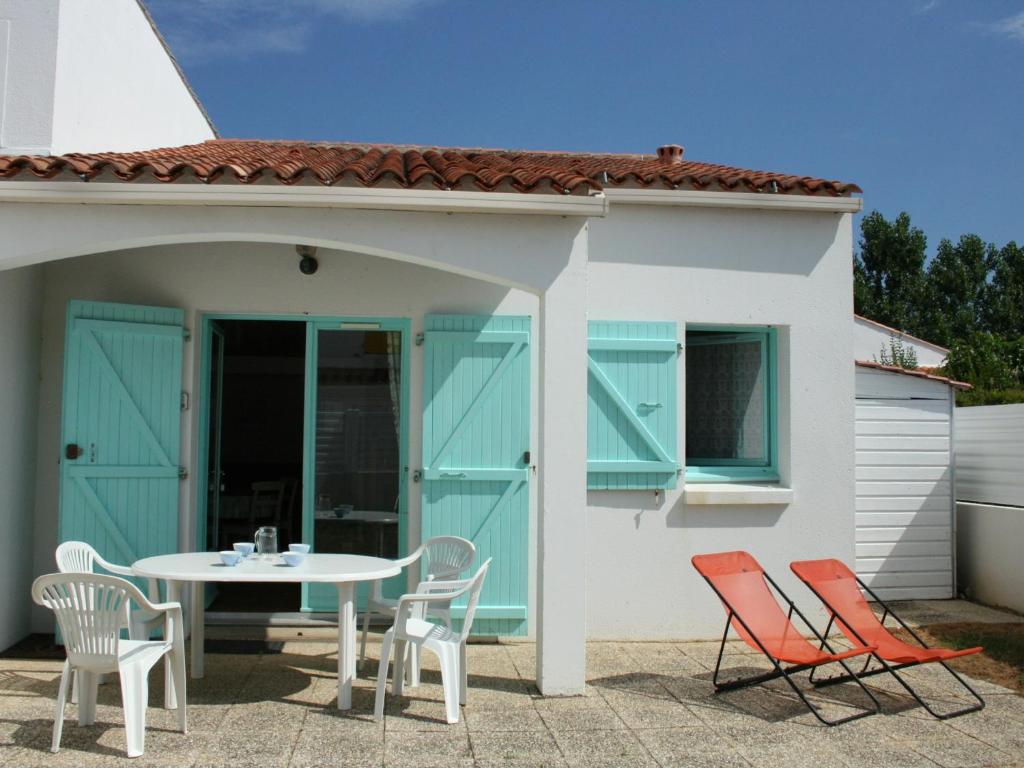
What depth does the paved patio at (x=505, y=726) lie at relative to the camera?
4402 mm

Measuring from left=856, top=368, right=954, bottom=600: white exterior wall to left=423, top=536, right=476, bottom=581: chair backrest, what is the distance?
14.4 ft

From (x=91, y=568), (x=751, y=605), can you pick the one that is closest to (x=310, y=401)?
(x=91, y=568)

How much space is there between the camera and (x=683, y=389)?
7191 millimetres

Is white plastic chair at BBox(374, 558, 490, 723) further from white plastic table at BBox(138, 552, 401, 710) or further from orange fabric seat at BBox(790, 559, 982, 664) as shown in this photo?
orange fabric seat at BBox(790, 559, 982, 664)

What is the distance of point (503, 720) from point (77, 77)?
6133mm

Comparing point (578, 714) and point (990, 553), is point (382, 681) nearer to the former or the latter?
point (578, 714)

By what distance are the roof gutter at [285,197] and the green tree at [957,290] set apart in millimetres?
32890

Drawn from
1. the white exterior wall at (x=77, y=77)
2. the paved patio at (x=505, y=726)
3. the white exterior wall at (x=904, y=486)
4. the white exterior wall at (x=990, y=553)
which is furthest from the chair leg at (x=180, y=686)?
the white exterior wall at (x=990, y=553)

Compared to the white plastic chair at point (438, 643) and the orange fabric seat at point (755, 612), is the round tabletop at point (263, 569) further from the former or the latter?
the orange fabric seat at point (755, 612)

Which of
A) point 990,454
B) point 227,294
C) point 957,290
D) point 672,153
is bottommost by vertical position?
point 990,454

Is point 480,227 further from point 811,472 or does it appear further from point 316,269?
point 811,472

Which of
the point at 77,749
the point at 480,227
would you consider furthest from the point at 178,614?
the point at 480,227

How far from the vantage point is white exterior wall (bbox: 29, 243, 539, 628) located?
6.70 metres

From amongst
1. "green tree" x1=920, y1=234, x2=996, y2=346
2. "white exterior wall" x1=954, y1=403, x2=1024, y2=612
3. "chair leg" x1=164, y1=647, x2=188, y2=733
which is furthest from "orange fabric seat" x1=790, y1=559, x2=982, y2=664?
"green tree" x1=920, y1=234, x2=996, y2=346
